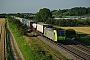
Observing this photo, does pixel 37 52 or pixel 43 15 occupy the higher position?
pixel 43 15

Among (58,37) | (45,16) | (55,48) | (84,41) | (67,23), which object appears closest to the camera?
(55,48)

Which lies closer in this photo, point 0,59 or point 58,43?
point 0,59

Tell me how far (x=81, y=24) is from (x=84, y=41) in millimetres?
54140

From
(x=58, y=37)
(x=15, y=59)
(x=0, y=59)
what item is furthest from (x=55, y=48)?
(x=0, y=59)

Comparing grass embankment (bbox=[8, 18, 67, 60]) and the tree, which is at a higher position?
the tree

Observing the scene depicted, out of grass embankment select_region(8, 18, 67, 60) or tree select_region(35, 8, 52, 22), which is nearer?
grass embankment select_region(8, 18, 67, 60)

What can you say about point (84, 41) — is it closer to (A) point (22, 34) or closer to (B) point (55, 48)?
(B) point (55, 48)

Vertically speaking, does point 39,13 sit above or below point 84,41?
above

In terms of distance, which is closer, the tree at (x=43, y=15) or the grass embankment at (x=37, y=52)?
the grass embankment at (x=37, y=52)

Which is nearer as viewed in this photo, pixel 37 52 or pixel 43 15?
pixel 37 52

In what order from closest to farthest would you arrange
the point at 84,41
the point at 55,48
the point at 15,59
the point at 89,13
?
the point at 15,59 → the point at 55,48 → the point at 84,41 → the point at 89,13

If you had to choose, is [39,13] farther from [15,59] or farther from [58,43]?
[15,59]

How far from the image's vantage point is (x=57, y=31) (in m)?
34.8

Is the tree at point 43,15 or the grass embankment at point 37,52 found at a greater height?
the tree at point 43,15
